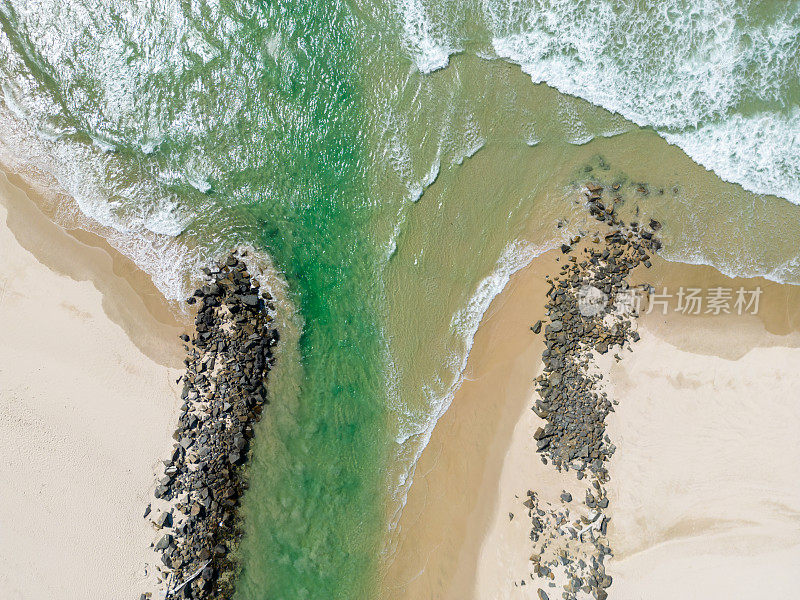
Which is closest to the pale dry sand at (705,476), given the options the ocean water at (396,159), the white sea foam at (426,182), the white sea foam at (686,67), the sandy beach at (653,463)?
the sandy beach at (653,463)

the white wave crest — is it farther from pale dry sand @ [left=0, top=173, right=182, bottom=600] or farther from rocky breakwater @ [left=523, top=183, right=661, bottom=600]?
pale dry sand @ [left=0, top=173, right=182, bottom=600]

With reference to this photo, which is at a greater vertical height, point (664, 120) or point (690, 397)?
point (664, 120)

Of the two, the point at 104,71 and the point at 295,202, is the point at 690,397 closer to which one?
the point at 295,202

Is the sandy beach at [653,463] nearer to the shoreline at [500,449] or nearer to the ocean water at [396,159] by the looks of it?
the shoreline at [500,449]

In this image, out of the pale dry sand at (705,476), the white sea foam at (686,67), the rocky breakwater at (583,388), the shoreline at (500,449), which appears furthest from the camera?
the white sea foam at (686,67)


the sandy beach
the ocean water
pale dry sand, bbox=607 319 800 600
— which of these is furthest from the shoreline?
the ocean water

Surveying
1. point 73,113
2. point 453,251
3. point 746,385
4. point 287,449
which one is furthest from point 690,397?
point 73,113
